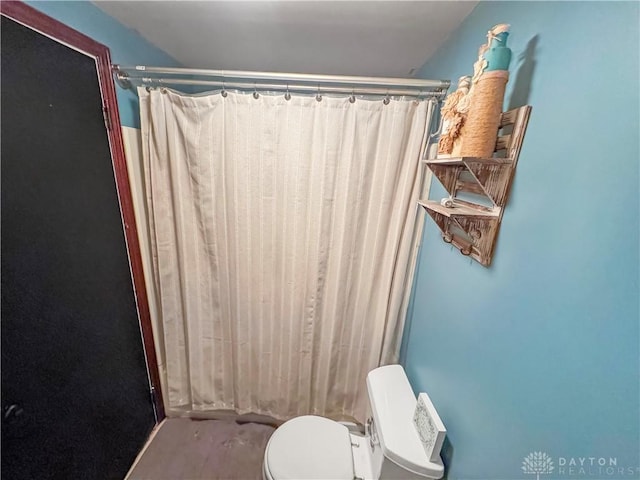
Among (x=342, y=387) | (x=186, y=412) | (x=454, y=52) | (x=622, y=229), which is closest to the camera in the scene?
(x=622, y=229)

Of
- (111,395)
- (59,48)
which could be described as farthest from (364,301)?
(59,48)

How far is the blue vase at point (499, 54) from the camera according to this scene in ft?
2.02

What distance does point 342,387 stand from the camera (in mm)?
1534

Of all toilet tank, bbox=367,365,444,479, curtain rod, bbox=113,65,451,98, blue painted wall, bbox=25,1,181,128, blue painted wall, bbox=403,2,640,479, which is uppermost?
blue painted wall, bbox=25,1,181,128

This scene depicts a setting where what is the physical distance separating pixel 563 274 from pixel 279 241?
1046mm

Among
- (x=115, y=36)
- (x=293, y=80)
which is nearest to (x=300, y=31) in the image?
(x=293, y=80)

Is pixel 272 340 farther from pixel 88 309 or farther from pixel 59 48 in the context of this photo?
pixel 59 48

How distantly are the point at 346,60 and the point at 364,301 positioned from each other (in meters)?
1.35

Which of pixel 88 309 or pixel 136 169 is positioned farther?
pixel 136 169

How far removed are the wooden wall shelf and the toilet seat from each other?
1012 mm

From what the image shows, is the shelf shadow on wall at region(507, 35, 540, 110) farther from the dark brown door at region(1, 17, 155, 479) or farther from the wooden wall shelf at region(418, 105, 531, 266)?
the dark brown door at region(1, 17, 155, 479)

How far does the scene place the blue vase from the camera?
0.62m

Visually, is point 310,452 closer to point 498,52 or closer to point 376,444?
point 376,444

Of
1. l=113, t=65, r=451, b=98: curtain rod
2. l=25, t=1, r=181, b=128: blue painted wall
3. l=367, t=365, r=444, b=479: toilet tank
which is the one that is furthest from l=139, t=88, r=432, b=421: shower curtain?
l=367, t=365, r=444, b=479: toilet tank
